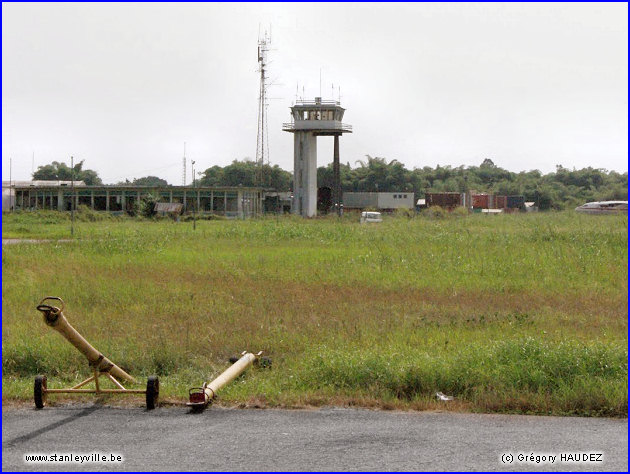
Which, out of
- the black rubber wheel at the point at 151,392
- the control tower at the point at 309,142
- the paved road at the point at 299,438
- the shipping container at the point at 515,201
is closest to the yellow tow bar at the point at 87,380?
the black rubber wheel at the point at 151,392

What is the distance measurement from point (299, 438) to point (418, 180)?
94.4m

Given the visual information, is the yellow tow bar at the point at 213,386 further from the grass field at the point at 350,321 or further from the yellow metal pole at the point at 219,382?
the grass field at the point at 350,321

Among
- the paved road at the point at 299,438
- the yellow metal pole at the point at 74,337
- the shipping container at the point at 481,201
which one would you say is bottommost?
the paved road at the point at 299,438

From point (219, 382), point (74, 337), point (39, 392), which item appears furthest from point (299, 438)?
point (39, 392)

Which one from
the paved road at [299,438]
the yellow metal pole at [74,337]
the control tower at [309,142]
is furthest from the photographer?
the control tower at [309,142]

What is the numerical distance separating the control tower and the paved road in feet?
225

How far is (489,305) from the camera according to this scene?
13.8m

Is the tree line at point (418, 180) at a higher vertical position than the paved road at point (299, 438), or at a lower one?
higher

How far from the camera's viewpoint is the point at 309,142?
252 feet

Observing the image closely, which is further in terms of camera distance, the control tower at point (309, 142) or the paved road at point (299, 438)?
the control tower at point (309, 142)

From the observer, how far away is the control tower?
7581cm

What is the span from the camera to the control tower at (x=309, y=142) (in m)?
75.8

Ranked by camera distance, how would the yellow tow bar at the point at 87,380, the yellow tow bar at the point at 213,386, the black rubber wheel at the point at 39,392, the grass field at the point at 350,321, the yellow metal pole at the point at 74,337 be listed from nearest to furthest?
1. the yellow metal pole at the point at 74,337
2. the yellow tow bar at the point at 87,380
3. the yellow tow bar at the point at 213,386
4. the black rubber wheel at the point at 39,392
5. the grass field at the point at 350,321

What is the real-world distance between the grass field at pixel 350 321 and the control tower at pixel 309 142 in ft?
167
